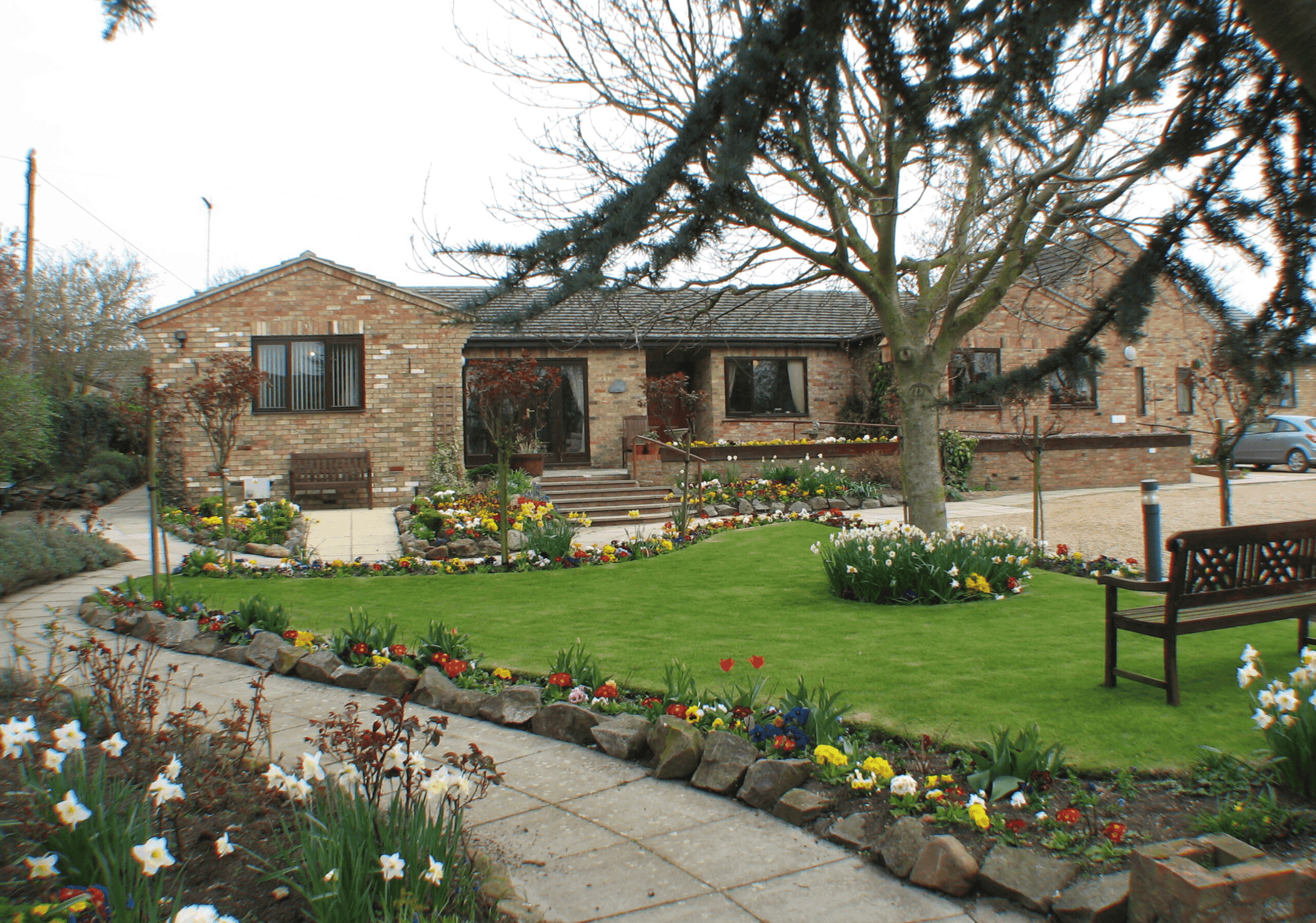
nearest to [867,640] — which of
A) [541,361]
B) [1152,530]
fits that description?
[1152,530]

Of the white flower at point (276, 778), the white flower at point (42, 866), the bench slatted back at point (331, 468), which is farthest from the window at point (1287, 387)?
the bench slatted back at point (331, 468)

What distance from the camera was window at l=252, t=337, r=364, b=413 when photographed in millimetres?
16172

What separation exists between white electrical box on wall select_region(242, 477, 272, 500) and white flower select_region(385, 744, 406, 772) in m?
14.3

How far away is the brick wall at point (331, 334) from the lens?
614 inches

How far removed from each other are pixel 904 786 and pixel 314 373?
15750mm

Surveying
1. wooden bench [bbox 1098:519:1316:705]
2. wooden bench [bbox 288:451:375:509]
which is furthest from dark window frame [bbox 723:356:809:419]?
wooden bench [bbox 1098:519:1316:705]

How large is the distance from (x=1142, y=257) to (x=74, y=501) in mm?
19448

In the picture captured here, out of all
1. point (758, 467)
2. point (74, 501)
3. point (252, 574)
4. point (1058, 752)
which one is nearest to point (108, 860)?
point (1058, 752)

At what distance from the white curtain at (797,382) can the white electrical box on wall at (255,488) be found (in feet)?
39.1

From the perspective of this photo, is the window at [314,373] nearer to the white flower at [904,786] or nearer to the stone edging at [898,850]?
the stone edging at [898,850]

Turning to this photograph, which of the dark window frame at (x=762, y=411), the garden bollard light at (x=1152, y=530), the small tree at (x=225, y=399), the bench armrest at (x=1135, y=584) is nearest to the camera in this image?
the bench armrest at (x=1135, y=584)

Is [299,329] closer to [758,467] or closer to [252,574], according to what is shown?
[252,574]

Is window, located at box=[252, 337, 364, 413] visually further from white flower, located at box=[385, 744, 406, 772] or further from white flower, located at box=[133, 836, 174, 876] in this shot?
white flower, located at box=[133, 836, 174, 876]

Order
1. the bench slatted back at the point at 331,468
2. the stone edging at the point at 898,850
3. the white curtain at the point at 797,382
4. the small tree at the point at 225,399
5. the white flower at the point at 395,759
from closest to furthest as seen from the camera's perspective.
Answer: the stone edging at the point at 898,850, the white flower at the point at 395,759, the small tree at the point at 225,399, the bench slatted back at the point at 331,468, the white curtain at the point at 797,382
